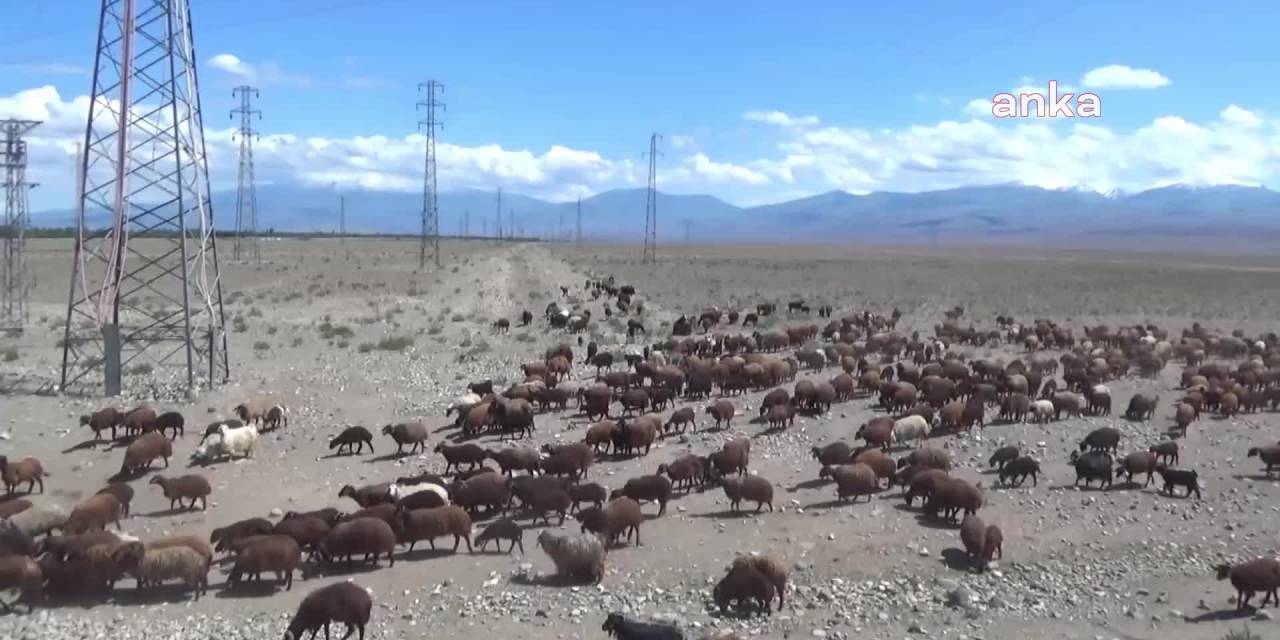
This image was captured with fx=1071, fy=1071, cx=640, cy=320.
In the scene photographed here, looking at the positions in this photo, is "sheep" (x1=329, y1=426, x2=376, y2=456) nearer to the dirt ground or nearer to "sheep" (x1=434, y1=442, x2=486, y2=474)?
the dirt ground

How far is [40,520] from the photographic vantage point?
1383cm

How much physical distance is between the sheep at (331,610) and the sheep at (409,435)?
8150mm

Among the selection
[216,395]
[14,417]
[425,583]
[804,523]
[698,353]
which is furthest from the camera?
[698,353]

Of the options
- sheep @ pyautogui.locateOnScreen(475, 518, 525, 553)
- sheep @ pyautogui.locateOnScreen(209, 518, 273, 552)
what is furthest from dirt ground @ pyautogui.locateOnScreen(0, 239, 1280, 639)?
sheep @ pyautogui.locateOnScreen(209, 518, 273, 552)

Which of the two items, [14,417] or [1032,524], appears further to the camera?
[14,417]

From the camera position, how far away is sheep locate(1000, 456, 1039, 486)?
16.8 meters

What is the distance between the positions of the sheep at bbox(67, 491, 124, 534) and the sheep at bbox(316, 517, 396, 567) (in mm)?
3247

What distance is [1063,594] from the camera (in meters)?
12.6

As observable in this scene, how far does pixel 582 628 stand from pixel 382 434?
1018 cm

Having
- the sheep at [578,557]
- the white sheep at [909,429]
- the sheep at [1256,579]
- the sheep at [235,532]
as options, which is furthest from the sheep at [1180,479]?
the sheep at [235,532]

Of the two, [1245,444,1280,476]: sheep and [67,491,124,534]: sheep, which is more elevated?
[1245,444,1280,476]: sheep

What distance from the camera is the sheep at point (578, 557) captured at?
12.4 metres

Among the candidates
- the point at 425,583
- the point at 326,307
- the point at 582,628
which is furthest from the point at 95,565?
the point at 326,307

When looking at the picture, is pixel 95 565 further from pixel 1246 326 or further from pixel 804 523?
pixel 1246 326
